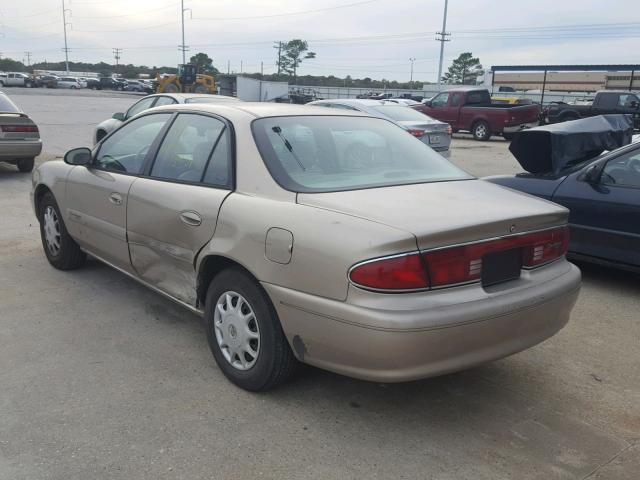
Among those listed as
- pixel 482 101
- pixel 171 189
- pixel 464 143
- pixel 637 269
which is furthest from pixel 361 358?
pixel 482 101

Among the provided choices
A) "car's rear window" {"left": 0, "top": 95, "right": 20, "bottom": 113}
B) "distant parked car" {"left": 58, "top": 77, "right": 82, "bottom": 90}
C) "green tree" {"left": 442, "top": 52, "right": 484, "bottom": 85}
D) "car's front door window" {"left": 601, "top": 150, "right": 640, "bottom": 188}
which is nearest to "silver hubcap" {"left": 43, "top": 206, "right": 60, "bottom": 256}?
"car's front door window" {"left": 601, "top": 150, "right": 640, "bottom": 188}

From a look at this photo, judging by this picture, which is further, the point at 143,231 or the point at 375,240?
the point at 143,231

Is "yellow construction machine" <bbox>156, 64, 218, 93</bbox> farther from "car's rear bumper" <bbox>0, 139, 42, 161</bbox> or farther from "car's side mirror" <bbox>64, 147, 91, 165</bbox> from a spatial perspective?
"car's side mirror" <bbox>64, 147, 91, 165</bbox>

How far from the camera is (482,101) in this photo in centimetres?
2233

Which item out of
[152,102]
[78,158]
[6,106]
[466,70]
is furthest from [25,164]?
[466,70]

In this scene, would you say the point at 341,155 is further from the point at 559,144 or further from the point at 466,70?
the point at 466,70

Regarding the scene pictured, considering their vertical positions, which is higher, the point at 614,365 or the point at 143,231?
the point at 143,231

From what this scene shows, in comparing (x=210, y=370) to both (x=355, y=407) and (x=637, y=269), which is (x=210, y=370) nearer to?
(x=355, y=407)

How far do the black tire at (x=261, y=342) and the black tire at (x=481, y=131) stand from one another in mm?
19422

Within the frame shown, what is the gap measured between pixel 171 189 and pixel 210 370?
113 centimetres

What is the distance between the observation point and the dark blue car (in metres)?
4.95

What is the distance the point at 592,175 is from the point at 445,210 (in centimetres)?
300

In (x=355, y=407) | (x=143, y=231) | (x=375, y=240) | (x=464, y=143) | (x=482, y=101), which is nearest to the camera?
(x=375, y=240)

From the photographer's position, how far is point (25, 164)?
1112 centimetres
